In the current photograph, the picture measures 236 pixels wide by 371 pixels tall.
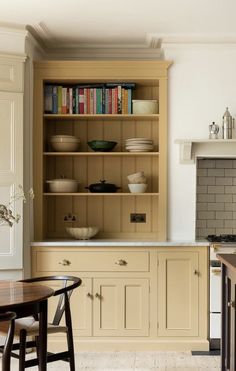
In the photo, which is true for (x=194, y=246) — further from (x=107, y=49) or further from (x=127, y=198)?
(x=107, y=49)

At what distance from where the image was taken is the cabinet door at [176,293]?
4.92 meters

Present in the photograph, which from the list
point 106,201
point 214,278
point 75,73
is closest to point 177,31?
point 75,73

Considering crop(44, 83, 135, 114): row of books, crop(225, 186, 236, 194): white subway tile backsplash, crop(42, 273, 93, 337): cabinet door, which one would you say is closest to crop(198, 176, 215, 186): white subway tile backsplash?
crop(225, 186, 236, 194): white subway tile backsplash

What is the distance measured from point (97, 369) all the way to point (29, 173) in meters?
1.69

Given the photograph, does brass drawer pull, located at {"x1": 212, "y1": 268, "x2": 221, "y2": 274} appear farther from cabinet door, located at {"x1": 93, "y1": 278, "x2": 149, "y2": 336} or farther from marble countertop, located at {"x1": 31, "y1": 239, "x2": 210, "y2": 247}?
cabinet door, located at {"x1": 93, "y1": 278, "x2": 149, "y2": 336}

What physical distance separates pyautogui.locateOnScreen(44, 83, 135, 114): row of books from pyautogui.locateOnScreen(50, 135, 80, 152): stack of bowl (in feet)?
0.73

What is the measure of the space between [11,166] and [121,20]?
4.75 ft

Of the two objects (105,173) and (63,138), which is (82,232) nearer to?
(105,173)

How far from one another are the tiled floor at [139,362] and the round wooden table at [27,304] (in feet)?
3.66

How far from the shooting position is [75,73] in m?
5.16

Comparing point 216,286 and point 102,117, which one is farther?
point 102,117

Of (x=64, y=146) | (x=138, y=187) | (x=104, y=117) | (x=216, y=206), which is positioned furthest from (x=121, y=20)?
(x=216, y=206)

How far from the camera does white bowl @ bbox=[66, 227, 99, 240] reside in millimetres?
5152

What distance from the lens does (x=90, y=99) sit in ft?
17.2
